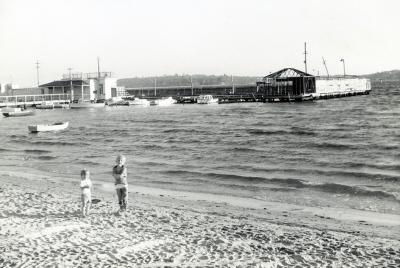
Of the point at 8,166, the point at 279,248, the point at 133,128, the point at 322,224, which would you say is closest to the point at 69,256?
the point at 279,248

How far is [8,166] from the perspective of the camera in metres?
28.3

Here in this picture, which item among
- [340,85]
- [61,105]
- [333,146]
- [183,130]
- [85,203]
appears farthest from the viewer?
[340,85]

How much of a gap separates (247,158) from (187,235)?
17.8 metres

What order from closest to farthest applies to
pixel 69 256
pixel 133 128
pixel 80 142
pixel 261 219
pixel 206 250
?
pixel 69 256 → pixel 206 250 → pixel 261 219 → pixel 80 142 → pixel 133 128

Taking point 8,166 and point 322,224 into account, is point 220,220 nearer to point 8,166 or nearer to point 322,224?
point 322,224

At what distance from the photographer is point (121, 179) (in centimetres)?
1315

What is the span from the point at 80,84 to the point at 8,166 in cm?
7218

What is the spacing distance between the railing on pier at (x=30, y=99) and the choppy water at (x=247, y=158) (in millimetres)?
39282

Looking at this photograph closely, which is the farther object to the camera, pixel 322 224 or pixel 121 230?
pixel 322 224

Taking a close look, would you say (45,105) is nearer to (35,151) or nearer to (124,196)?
(35,151)

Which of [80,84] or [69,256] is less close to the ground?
[80,84]

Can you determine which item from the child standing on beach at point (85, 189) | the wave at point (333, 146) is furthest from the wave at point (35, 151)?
the child standing on beach at point (85, 189)

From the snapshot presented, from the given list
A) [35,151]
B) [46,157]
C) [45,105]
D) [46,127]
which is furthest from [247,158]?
[45,105]

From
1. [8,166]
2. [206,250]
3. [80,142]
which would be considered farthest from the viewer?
[80,142]
